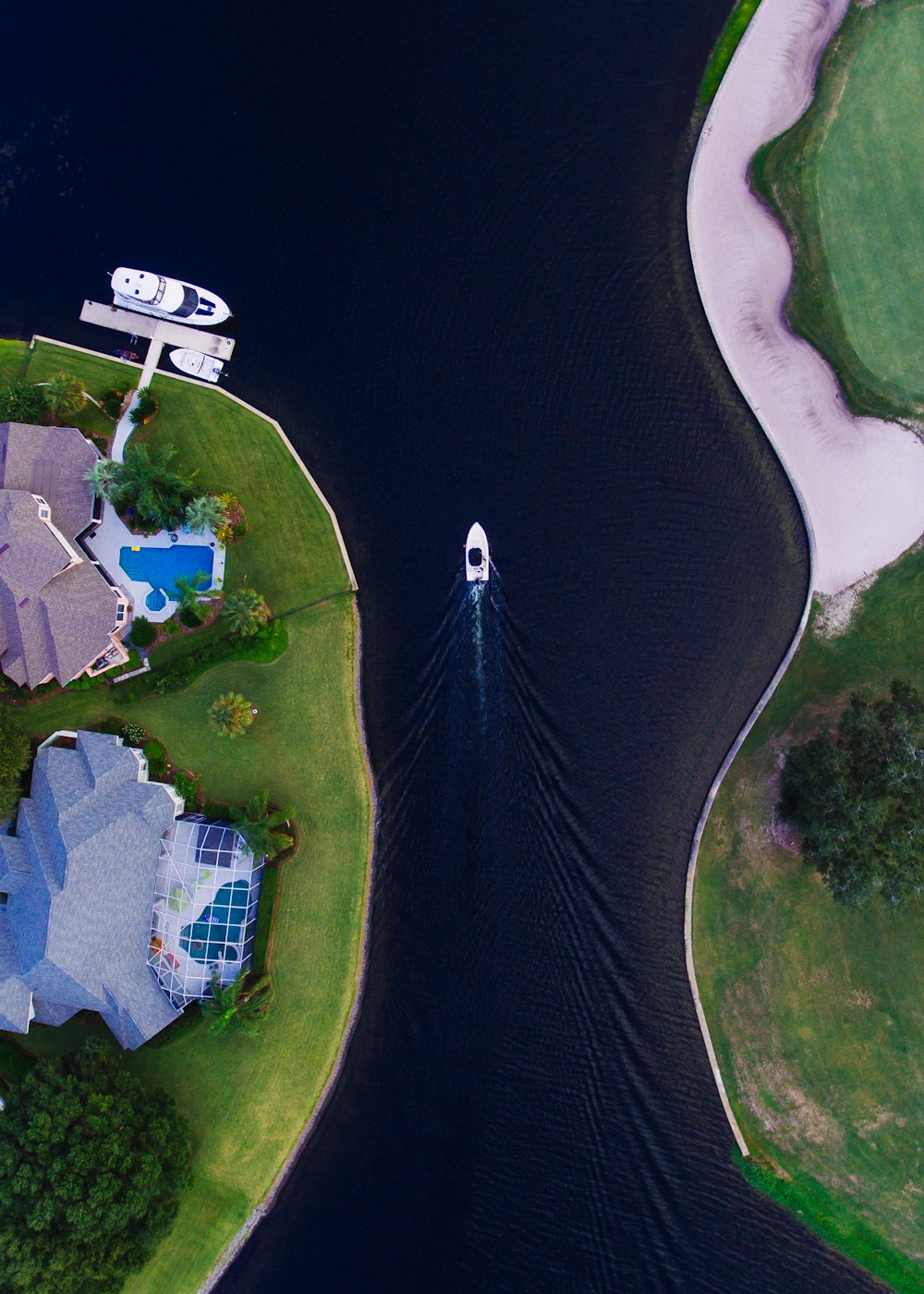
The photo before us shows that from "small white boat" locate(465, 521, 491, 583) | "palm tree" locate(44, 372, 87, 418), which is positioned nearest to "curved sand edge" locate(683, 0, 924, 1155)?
"small white boat" locate(465, 521, 491, 583)

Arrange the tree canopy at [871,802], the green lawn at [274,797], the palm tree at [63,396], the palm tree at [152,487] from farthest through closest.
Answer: the palm tree at [63,396], the green lawn at [274,797], the palm tree at [152,487], the tree canopy at [871,802]

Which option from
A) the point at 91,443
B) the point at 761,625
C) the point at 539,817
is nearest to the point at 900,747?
the point at 761,625

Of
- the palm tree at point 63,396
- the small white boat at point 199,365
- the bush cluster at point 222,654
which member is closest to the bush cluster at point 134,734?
the bush cluster at point 222,654

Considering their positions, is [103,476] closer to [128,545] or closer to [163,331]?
[128,545]

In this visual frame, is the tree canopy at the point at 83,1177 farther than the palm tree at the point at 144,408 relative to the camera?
No

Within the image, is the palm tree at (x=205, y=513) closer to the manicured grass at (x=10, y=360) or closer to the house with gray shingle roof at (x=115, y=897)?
the house with gray shingle roof at (x=115, y=897)

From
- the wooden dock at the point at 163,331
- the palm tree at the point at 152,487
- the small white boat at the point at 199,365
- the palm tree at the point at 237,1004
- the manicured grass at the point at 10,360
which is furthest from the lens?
the manicured grass at the point at 10,360

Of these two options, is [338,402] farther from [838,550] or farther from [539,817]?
[838,550]

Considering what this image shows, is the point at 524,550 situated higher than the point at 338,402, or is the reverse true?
the point at 338,402
